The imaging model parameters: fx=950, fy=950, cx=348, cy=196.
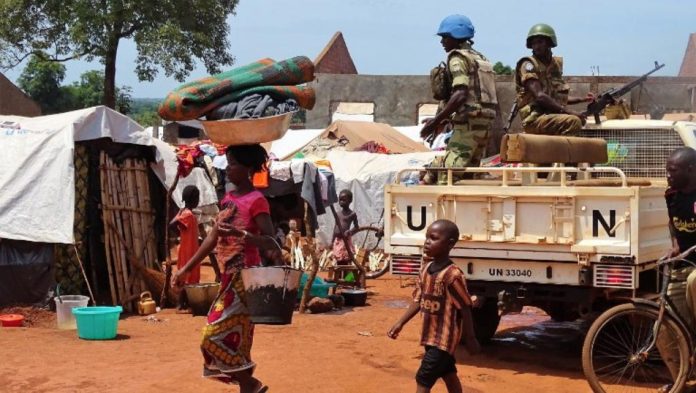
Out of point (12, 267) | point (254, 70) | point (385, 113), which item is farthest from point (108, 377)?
point (385, 113)

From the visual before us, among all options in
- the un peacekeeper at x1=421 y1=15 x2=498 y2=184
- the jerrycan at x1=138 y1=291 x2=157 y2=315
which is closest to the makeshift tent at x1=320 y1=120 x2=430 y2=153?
the jerrycan at x1=138 y1=291 x2=157 y2=315

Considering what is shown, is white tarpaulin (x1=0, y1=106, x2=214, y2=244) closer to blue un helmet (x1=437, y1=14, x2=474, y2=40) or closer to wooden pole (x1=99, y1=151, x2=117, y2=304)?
wooden pole (x1=99, y1=151, x2=117, y2=304)

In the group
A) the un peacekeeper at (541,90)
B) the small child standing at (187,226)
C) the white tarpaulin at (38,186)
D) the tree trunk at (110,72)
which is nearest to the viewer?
the un peacekeeper at (541,90)

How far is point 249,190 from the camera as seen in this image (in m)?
Answer: 5.45

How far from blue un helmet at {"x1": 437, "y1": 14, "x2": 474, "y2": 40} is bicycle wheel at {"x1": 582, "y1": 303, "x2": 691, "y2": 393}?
2.78 metres

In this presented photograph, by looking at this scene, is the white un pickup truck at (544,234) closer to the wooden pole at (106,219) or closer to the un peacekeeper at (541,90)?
the un peacekeeper at (541,90)

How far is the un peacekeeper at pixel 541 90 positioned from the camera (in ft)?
27.6

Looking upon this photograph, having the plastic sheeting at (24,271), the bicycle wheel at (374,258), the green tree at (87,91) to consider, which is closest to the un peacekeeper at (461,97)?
the plastic sheeting at (24,271)

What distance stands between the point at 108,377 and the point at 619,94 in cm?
556

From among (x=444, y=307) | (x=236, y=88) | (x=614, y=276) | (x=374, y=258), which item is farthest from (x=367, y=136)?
(x=444, y=307)

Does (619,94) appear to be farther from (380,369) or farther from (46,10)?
(46,10)

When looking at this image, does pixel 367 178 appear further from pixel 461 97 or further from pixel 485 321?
pixel 461 97

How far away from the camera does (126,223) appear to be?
1137cm

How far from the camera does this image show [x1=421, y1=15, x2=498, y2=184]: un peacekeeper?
26.4 ft
